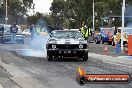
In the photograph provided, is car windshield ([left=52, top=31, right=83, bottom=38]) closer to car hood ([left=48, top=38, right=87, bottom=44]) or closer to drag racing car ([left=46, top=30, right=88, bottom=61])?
drag racing car ([left=46, top=30, right=88, bottom=61])

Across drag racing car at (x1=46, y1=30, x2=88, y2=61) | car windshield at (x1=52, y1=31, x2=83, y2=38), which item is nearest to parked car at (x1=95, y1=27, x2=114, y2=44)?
car windshield at (x1=52, y1=31, x2=83, y2=38)

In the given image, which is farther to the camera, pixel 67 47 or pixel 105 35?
pixel 105 35

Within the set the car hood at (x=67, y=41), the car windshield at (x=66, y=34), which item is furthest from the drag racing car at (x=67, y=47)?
the car windshield at (x=66, y=34)

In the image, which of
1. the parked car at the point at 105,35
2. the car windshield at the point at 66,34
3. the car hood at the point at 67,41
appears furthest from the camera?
the parked car at the point at 105,35

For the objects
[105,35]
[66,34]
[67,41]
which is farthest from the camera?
[105,35]

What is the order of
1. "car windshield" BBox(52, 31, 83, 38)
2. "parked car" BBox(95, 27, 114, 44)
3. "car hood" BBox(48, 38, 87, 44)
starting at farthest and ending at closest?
1. "parked car" BBox(95, 27, 114, 44)
2. "car windshield" BBox(52, 31, 83, 38)
3. "car hood" BBox(48, 38, 87, 44)

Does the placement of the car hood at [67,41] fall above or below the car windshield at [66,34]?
below

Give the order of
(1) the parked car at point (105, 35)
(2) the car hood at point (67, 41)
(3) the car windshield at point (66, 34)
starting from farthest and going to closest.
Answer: (1) the parked car at point (105, 35) → (3) the car windshield at point (66, 34) → (2) the car hood at point (67, 41)

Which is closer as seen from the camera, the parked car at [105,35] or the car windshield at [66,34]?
the car windshield at [66,34]

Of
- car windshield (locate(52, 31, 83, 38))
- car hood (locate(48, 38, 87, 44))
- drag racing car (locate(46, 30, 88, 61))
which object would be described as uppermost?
car windshield (locate(52, 31, 83, 38))

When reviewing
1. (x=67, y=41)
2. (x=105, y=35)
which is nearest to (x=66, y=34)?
(x=67, y=41)

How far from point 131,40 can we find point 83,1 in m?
50.6

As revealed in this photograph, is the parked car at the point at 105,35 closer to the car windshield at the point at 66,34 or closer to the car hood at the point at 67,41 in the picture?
the car windshield at the point at 66,34

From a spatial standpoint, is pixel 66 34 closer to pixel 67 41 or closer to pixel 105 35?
pixel 67 41
